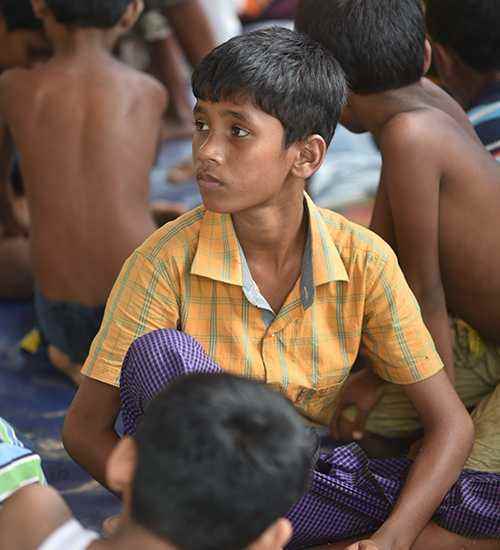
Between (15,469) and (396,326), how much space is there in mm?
749

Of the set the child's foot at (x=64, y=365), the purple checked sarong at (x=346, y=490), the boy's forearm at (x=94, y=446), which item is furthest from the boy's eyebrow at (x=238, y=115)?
the child's foot at (x=64, y=365)

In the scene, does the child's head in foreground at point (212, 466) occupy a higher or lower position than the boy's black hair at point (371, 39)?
lower

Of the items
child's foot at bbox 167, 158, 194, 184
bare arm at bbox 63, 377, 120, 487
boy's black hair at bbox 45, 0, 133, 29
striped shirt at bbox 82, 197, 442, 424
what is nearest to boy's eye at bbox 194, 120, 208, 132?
striped shirt at bbox 82, 197, 442, 424

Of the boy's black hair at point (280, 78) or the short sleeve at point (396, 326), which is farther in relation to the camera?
the short sleeve at point (396, 326)

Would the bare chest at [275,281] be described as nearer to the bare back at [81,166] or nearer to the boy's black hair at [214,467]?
the boy's black hair at [214,467]

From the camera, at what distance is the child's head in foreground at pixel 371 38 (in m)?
2.18

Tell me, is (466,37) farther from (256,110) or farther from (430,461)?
(430,461)

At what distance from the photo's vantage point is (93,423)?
1.90 metres

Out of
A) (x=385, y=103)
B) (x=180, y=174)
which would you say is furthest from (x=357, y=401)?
(x=180, y=174)

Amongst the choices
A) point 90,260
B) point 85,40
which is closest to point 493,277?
point 90,260

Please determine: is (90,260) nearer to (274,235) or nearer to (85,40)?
(85,40)

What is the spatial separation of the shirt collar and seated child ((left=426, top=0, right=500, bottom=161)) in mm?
702

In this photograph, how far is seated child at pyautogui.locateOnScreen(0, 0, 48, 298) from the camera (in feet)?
10.2

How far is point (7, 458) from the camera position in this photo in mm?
1574
